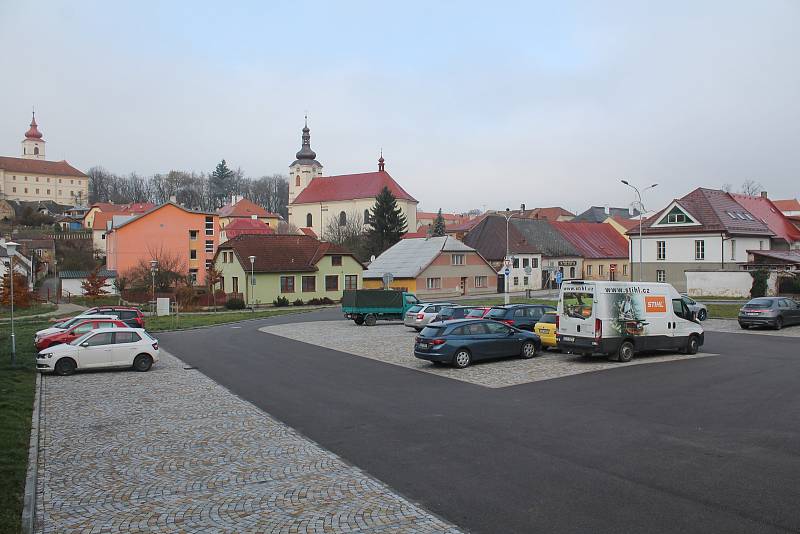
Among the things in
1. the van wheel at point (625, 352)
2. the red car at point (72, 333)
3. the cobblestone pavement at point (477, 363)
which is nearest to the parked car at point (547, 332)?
the cobblestone pavement at point (477, 363)

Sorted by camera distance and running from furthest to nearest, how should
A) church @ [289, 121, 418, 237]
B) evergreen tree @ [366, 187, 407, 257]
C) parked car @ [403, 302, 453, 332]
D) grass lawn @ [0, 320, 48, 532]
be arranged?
church @ [289, 121, 418, 237]
evergreen tree @ [366, 187, 407, 257]
parked car @ [403, 302, 453, 332]
grass lawn @ [0, 320, 48, 532]

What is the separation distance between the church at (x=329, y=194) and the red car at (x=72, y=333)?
88.6 meters

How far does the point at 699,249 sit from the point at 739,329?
25.8 meters

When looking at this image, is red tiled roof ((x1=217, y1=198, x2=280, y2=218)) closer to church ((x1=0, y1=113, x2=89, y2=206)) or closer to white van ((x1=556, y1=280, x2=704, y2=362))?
church ((x1=0, y1=113, x2=89, y2=206))

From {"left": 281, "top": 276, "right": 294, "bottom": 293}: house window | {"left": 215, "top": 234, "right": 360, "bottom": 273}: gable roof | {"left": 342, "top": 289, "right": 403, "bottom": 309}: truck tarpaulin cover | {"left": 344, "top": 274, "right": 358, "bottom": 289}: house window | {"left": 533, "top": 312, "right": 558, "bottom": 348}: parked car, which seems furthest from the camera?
{"left": 344, "top": 274, "right": 358, "bottom": 289}: house window

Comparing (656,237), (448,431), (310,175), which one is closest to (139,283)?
(656,237)

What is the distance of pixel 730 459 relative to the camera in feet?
32.0

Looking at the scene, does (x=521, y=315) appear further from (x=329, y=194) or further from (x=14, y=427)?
(x=329, y=194)

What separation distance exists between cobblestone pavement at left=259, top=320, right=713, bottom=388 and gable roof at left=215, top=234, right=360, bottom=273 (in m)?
26.1

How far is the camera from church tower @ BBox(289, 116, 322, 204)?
127562 mm

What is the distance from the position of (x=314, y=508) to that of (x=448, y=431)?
4.22m

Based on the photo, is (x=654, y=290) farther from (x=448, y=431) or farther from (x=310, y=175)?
(x=310, y=175)

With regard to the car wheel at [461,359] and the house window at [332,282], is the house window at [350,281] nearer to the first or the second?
the house window at [332,282]

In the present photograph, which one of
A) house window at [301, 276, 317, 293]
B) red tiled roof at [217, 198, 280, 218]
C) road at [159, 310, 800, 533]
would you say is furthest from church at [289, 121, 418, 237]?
road at [159, 310, 800, 533]
